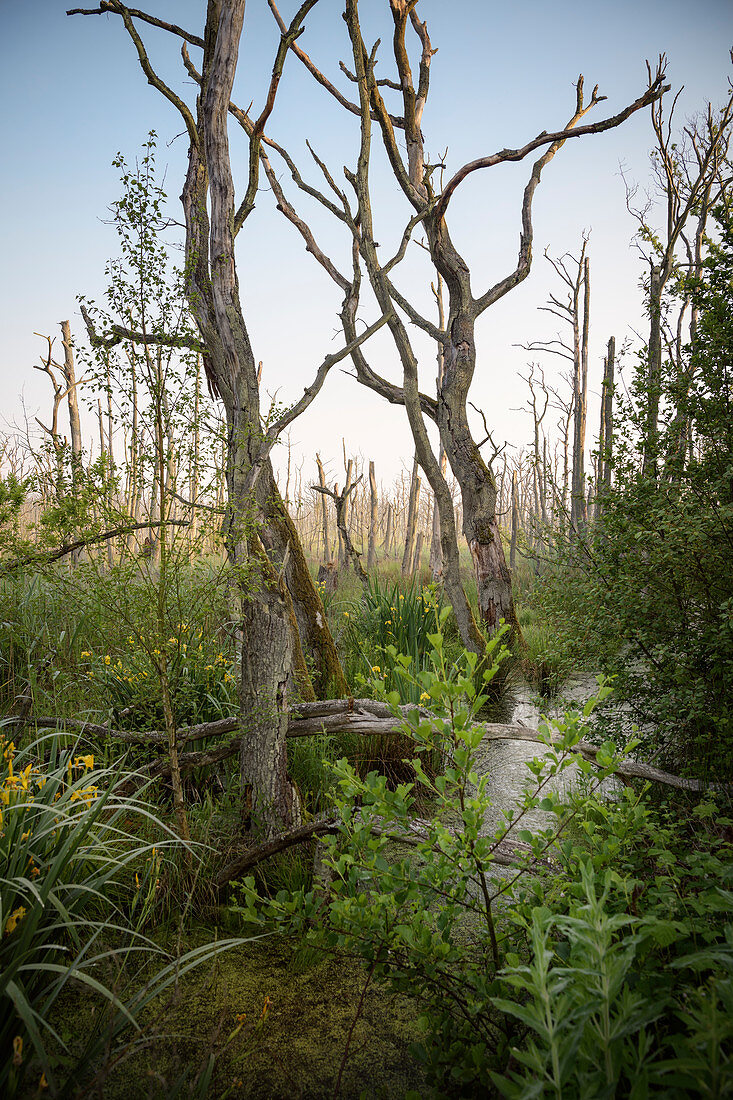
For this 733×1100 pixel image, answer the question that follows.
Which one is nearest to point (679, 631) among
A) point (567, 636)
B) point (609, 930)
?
point (567, 636)

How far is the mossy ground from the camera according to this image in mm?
1499

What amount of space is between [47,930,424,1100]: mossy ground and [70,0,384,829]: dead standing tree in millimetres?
685

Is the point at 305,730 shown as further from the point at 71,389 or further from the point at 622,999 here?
the point at 71,389

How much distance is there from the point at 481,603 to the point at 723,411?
11.9 feet

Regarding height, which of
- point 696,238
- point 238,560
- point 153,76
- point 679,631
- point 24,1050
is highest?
point 696,238

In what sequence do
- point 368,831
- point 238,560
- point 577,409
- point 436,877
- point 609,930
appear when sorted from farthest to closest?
1. point 577,409
2. point 238,560
3. point 368,831
4. point 436,877
5. point 609,930

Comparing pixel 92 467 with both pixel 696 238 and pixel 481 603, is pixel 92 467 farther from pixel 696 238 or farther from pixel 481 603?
pixel 696 238

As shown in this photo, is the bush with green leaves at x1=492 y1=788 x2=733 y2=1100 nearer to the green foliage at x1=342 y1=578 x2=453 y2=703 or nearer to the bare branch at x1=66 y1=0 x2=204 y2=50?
the green foliage at x1=342 y1=578 x2=453 y2=703

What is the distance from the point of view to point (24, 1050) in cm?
142

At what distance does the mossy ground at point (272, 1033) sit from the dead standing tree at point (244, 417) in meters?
0.68

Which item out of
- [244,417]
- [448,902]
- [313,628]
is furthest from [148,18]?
[448,902]

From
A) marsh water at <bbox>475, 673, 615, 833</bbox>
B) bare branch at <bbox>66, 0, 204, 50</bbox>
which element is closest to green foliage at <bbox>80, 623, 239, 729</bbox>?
marsh water at <bbox>475, 673, 615, 833</bbox>

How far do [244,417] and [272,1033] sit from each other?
238 centimetres

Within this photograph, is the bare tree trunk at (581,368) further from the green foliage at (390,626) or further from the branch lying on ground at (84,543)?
the branch lying on ground at (84,543)
